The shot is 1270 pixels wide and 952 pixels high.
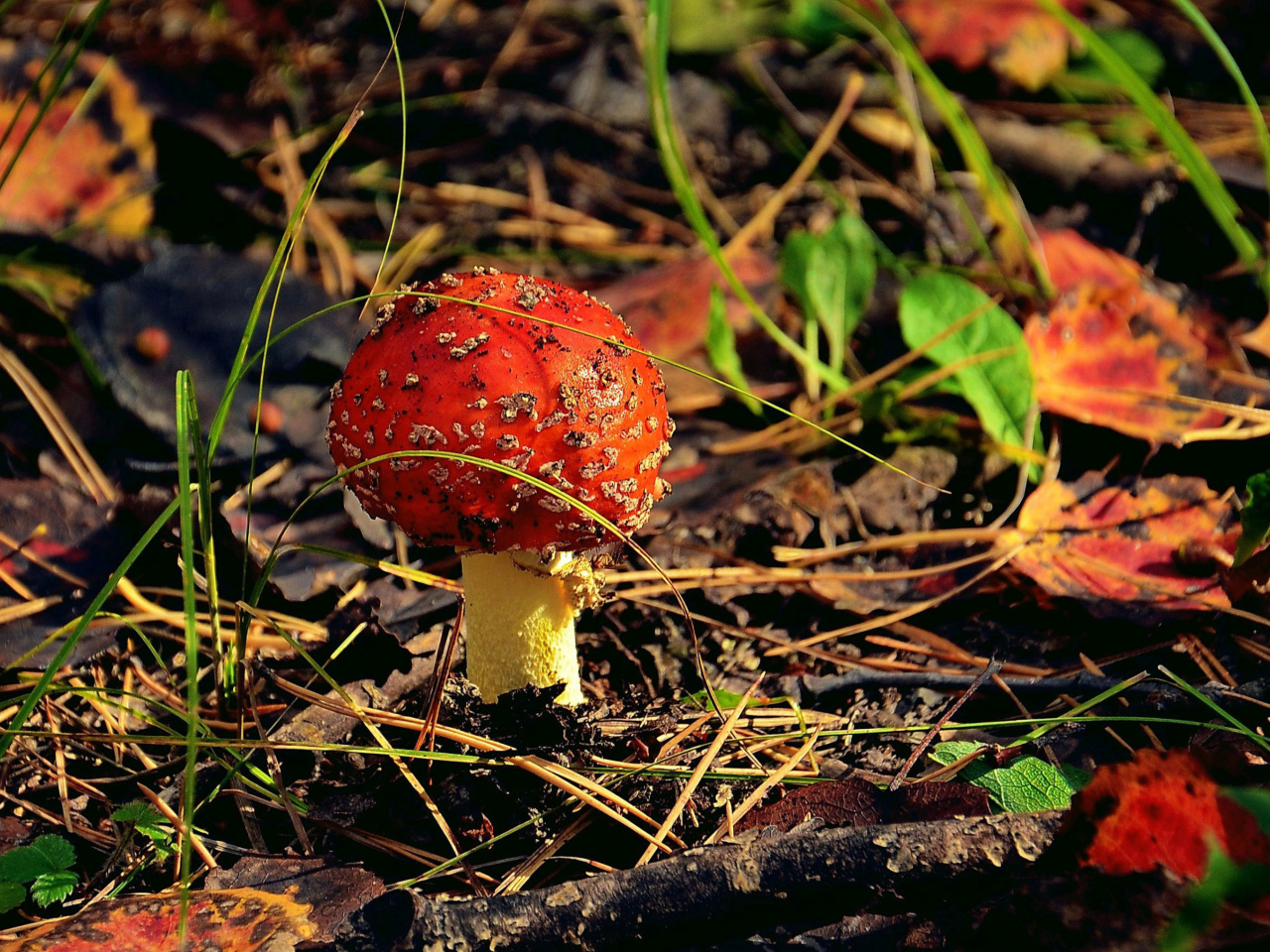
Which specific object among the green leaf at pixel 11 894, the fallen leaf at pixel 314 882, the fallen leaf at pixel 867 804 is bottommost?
the fallen leaf at pixel 867 804

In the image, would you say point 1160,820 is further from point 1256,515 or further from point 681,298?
point 681,298

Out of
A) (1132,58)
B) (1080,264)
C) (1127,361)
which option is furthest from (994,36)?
(1127,361)

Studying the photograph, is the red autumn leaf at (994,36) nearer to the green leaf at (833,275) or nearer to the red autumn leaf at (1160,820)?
the green leaf at (833,275)

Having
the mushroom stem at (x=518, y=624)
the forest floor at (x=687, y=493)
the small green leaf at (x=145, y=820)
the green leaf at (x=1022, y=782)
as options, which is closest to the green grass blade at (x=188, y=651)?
the forest floor at (x=687, y=493)

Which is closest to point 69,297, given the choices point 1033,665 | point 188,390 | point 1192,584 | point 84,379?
point 84,379

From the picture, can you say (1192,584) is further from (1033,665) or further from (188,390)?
(188,390)
